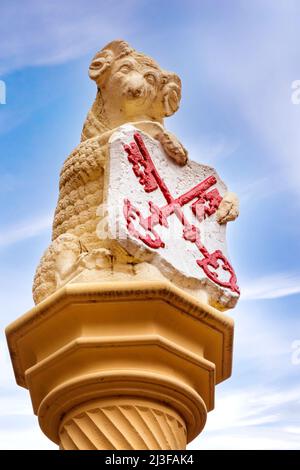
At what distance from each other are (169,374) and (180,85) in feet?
5.38

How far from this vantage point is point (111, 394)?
2.77m

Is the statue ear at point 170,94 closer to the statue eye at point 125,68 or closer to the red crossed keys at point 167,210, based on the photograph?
the statue eye at point 125,68

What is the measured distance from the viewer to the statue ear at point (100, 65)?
3.82 metres

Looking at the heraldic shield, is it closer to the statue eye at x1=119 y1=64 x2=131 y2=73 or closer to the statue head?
the statue head

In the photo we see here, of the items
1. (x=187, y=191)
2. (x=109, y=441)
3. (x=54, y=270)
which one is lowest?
(x=109, y=441)

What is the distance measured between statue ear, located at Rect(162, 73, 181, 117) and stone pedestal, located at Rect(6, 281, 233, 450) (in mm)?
1243

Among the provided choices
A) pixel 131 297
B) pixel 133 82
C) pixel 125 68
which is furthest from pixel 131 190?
pixel 125 68

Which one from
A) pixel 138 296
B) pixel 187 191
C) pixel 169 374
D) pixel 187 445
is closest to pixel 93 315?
pixel 138 296

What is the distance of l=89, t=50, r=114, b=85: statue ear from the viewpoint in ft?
12.5

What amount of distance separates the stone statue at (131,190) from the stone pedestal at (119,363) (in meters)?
0.17

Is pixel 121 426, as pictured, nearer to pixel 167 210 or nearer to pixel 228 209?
pixel 167 210

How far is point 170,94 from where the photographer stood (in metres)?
3.83

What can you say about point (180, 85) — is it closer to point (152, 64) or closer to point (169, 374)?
point (152, 64)

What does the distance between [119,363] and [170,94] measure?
61.1 inches
